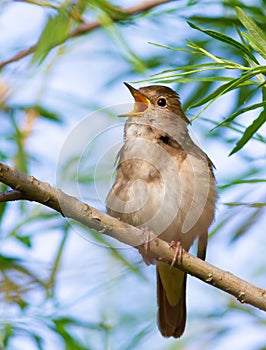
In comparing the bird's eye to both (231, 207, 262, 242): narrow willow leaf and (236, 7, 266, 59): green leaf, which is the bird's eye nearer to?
(231, 207, 262, 242): narrow willow leaf

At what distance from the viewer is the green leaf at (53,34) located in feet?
10.0

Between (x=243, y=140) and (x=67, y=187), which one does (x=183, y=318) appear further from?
(x=243, y=140)

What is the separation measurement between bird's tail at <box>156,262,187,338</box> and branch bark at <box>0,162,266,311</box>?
141 centimetres

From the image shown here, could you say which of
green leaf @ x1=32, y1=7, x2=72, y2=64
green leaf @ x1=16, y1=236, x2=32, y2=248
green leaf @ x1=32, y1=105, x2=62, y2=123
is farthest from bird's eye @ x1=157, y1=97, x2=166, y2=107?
green leaf @ x1=16, y1=236, x2=32, y2=248

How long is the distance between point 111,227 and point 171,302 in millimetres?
1998

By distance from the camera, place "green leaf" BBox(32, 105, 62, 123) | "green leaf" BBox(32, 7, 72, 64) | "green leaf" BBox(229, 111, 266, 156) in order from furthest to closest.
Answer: "green leaf" BBox(32, 105, 62, 123) < "green leaf" BBox(32, 7, 72, 64) < "green leaf" BBox(229, 111, 266, 156)

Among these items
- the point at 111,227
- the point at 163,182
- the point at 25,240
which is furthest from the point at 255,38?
the point at 25,240

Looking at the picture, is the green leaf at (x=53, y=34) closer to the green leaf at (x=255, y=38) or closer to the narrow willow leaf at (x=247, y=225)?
the green leaf at (x=255, y=38)

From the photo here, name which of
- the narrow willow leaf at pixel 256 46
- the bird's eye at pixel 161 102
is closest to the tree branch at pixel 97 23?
the bird's eye at pixel 161 102

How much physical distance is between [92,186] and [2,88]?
0.78 m

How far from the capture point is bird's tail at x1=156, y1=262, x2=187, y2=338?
4277mm

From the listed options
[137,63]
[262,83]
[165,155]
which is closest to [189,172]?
[165,155]

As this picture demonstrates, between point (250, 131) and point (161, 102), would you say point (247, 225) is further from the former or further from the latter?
point (250, 131)

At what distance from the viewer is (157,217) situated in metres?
3.61
